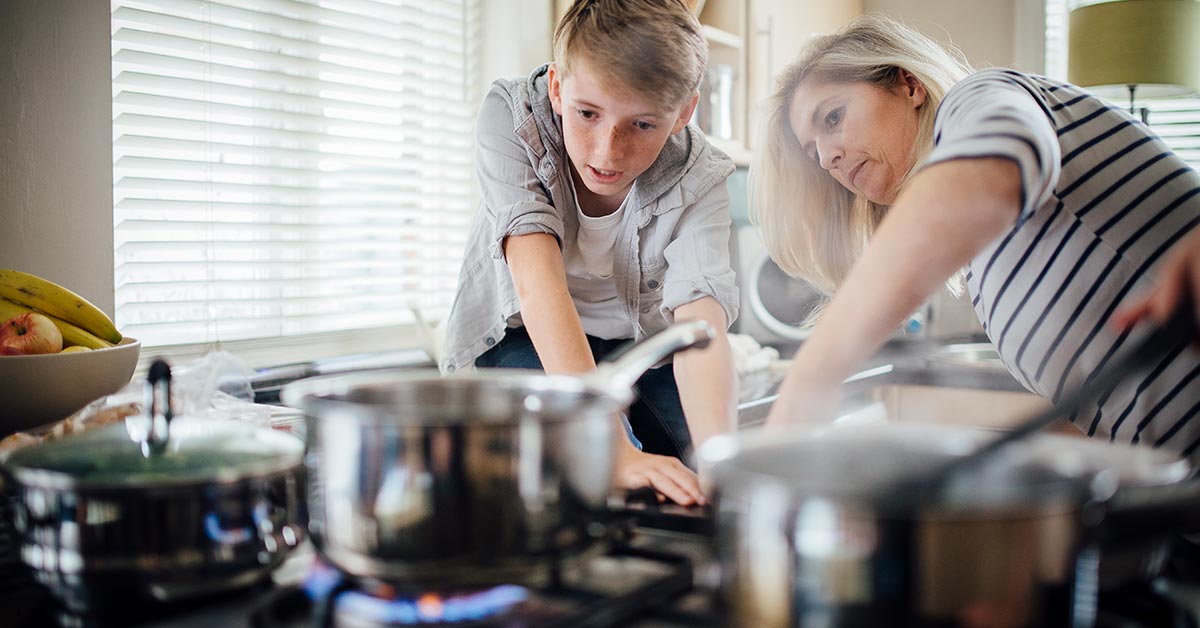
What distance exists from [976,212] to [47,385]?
0.86 metres

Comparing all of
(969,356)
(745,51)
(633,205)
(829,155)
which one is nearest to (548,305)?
(633,205)

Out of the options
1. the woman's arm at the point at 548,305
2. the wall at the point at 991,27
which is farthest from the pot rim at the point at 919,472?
the wall at the point at 991,27

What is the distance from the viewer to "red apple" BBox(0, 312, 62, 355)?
94cm

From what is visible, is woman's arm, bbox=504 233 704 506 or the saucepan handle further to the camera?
woman's arm, bbox=504 233 704 506

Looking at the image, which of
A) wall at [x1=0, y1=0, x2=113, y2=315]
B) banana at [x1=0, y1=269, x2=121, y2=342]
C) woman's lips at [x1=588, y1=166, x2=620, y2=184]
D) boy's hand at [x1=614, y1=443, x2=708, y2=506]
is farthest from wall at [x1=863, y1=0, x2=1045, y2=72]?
banana at [x1=0, y1=269, x2=121, y2=342]

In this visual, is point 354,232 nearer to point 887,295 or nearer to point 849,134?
point 849,134

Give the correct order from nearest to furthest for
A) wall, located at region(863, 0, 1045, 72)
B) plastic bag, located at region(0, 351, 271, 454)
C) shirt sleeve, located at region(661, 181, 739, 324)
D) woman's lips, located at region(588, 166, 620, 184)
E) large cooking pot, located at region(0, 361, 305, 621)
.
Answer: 1. large cooking pot, located at region(0, 361, 305, 621)
2. plastic bag, located at region(0, 351, 271, 454)
3. woman's lips, located at region(588, 166, 620, 184)
4. shirt sleeve, located at region(661, 181, 739, 324)
5. wall, located at region(863, 0, 1045, 72)

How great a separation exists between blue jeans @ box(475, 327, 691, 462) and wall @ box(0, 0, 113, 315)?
68cm

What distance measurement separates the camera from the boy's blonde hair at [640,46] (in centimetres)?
116

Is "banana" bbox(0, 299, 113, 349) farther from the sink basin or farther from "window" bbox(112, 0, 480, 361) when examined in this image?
the sink basin

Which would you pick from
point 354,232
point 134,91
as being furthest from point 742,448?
point 354,232

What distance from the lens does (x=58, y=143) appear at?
1.51m

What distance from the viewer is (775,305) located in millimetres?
2816

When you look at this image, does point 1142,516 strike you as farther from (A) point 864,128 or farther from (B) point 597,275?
(B) point 597,275
